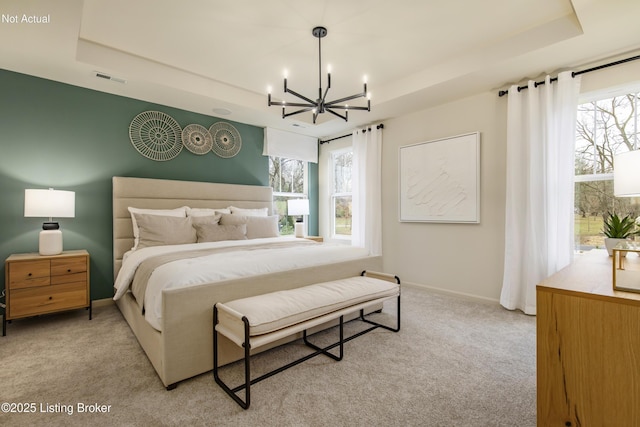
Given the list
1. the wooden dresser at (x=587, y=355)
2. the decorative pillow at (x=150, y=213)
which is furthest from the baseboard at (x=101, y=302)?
the wooden dresser at (x=587, y=355)

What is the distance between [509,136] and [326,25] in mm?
2223

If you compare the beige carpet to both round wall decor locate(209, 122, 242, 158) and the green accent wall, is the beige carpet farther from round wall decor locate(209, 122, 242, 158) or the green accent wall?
round wall decor locate(209, 122, 242, 158)

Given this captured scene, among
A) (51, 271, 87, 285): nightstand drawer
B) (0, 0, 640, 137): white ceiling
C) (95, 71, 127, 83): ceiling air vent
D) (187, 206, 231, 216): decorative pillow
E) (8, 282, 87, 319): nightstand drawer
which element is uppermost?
(0, 0, 640, 137): white ceiling

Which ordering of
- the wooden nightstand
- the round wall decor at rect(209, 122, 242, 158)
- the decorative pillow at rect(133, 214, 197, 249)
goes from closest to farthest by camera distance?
1. the wooden nightstand
2. the decorative pillow at rect(133, 214, 197, 249)
3. the round wall decor at rect(209, 122, 242, 158)

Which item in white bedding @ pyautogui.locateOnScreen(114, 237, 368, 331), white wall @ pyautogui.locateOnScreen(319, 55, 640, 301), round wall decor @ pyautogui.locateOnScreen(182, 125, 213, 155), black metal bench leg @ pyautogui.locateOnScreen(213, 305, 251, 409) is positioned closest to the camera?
black metal bench leg @ pyautogui.locateOnScreen(213, 305, 251, 409)

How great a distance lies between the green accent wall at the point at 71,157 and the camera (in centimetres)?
295

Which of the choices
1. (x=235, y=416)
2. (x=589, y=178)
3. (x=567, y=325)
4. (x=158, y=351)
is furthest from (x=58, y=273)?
(x=589, y=178)

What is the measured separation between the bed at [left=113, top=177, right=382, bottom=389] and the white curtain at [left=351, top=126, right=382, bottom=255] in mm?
1449

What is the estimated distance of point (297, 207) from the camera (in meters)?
4.95

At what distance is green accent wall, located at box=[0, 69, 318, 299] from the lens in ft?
9.69

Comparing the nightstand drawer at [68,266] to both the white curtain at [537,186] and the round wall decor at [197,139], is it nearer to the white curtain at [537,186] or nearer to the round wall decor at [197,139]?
the round wall decor at [197,139]

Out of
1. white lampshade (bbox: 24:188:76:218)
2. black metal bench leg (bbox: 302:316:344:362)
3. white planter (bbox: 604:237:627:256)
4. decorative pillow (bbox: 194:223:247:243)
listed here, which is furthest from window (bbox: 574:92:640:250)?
white lampshade (bbox: 24:188:76:218)

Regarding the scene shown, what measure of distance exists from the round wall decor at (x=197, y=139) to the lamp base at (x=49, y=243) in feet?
5.94

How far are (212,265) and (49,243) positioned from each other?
1960mm
